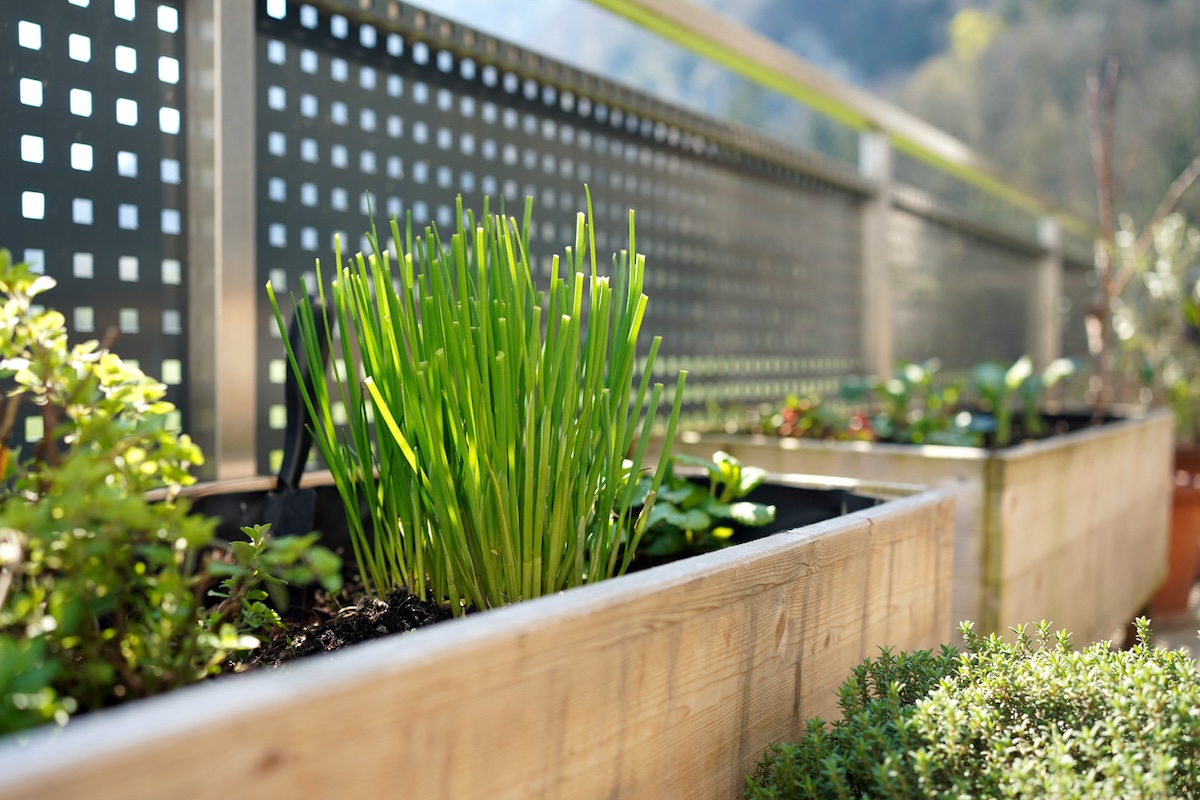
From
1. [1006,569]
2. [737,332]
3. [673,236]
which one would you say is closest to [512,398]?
[1006,569]

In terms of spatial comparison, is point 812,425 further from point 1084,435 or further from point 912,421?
point 1084,435

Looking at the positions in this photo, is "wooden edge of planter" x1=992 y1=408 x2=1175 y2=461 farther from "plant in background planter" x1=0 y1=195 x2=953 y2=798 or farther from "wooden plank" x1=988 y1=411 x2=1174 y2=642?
"plant in background planter" x1=0 y1=195 x2=953 y2=798

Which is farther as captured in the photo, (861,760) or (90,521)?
(861,760)

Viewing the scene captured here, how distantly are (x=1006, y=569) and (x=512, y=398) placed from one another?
4.78 feet

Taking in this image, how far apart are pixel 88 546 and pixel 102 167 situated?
92cm

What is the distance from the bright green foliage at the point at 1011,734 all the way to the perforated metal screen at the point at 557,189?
1056 millimetres

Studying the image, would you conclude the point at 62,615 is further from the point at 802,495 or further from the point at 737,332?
the point at 737,332

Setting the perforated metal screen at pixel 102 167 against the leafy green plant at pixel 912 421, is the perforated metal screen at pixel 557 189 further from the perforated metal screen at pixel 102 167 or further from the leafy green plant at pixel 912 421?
the leafy green plant at pixel 912 421

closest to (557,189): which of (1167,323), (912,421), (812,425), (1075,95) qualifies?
(812,425)

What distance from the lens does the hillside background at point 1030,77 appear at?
12.7 m

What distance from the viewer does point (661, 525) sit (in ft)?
4.84

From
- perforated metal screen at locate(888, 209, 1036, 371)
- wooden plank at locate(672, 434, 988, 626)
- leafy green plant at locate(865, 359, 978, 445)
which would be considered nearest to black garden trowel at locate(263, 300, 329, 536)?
wooden plank at locate(672, 434, 988, 626)

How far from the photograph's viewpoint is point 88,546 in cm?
60

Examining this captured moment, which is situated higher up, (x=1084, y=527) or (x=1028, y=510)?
(x=1028, y=510)
